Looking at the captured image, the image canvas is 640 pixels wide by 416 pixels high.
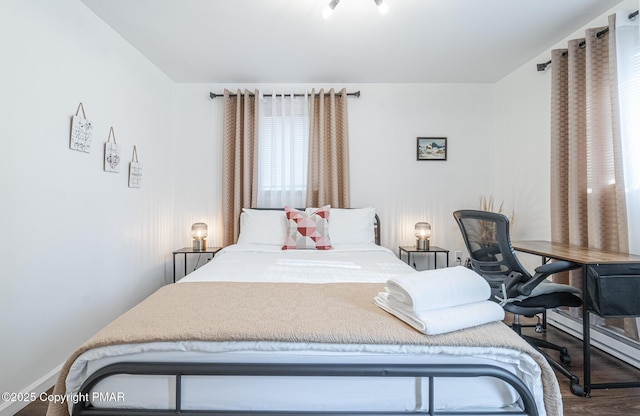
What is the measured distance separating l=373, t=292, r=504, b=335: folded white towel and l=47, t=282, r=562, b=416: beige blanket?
0.02 meters

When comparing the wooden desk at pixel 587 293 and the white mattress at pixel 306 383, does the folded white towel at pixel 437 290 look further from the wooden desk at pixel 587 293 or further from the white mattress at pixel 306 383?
the wooden desk at pixel 587 293

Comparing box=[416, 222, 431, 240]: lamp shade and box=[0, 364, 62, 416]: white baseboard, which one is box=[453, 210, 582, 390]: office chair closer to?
box=[416, 222, 431, 240]: lamp shade

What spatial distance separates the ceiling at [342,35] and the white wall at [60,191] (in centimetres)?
44

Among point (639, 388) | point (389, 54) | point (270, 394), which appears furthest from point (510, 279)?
point (389, 54)

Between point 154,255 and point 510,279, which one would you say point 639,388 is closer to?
point 510,279

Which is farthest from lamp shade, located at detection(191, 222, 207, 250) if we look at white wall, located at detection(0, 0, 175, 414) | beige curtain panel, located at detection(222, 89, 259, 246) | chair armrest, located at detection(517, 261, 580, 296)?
chair armrest, located at detection(517, 261, 580, 296)

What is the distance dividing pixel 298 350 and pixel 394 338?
325mm

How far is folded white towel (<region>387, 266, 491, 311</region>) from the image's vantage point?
110 centimetres

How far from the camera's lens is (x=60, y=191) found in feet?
6.43

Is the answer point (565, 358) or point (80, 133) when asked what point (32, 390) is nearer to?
point (80, 133)

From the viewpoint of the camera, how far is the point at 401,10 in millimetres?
2240

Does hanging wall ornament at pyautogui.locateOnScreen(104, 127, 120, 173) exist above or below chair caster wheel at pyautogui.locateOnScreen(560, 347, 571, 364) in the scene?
above

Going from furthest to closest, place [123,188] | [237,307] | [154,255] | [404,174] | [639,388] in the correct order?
1. [404,174]
2. [154,255]
3. [123,188]
4. [639,388]
5. [237,307]

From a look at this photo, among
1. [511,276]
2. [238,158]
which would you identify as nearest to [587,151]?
[511,276]
